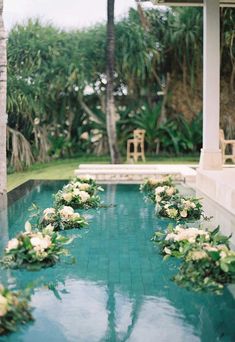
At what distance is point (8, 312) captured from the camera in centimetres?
363

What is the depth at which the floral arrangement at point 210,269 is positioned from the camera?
4449 millimetres

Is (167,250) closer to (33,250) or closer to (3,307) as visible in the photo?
(33,250)

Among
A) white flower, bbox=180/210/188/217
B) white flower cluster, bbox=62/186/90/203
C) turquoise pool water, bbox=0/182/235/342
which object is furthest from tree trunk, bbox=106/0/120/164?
turquoise pool water, bbox=0/182/235/342

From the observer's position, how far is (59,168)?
620 inches

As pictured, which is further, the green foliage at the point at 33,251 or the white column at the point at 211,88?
the white column at the point at 211,88

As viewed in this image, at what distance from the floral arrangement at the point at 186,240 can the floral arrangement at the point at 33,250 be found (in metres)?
0.94

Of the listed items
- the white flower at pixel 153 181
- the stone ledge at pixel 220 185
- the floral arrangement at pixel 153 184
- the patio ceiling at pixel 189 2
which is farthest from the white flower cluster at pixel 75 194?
the patio ceiling at pixel 189 2

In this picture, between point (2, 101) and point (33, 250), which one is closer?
point (33, 250)

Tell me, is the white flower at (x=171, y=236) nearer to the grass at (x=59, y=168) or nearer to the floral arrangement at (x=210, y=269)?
the floral arrangement at (x=210, y=269)

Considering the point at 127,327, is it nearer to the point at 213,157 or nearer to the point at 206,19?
the point at 213,157

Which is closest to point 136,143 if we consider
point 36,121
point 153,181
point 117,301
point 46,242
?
point 36,121

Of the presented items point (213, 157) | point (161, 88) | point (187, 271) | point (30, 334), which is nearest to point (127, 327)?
point (30, 334)

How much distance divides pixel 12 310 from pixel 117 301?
0.93 meters

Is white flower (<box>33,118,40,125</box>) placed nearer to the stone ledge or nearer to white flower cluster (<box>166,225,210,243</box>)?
the stone ledge
